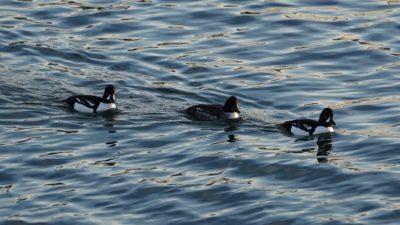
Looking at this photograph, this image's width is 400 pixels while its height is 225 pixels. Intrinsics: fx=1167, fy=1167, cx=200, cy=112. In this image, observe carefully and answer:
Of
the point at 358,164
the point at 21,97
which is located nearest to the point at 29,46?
the point at 21,97

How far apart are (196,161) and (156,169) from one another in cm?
90

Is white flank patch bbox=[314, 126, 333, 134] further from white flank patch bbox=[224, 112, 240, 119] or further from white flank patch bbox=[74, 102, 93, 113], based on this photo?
white flank patch bbox=[74, 102, 93, 113]

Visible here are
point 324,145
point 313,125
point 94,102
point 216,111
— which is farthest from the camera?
point 94,102

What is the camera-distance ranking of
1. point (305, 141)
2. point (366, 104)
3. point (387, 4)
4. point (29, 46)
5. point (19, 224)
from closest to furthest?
point (19, 224) < point (305, 141) < point (366, 104) < point (29, 46) < point (387, 4)

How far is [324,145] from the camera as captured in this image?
2298cm

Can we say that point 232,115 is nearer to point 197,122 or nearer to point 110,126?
point 197,122

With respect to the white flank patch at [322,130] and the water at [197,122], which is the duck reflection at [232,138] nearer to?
the water at [197,122]

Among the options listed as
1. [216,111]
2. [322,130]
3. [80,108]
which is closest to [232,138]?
[216,111]

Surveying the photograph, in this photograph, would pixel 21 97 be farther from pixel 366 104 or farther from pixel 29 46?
pixel 366 104

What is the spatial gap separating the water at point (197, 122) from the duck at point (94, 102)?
0.19 metres

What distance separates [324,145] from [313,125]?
0.64 metres

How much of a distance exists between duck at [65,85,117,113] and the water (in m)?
0.19

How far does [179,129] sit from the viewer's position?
2372cm

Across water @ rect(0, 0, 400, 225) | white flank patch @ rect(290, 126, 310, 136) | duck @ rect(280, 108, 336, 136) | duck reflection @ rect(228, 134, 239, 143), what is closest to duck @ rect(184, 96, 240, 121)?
water @ rect(0, 0, 400, 225)
